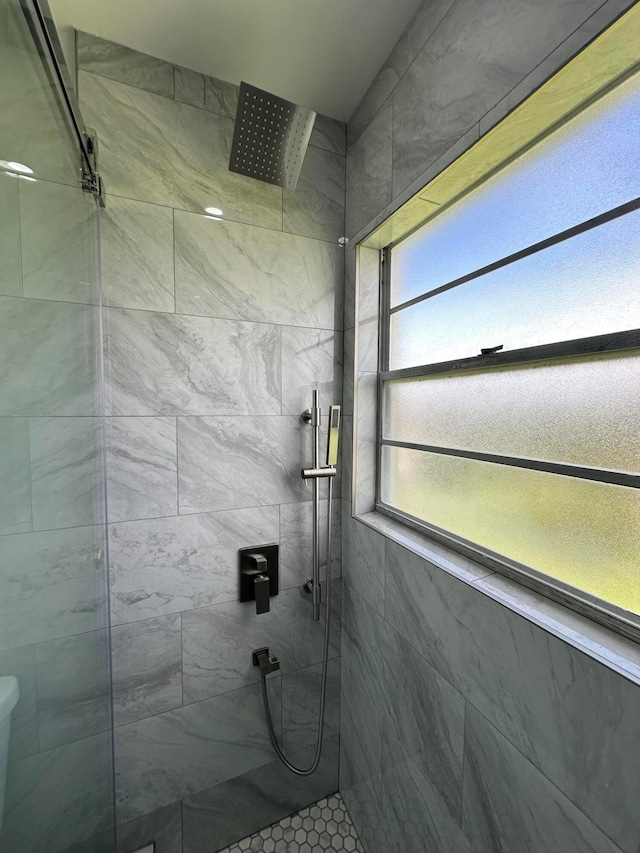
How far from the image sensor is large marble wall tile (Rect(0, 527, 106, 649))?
60 centimetres

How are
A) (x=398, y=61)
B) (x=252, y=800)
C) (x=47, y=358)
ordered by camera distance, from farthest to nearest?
(x=252, y=800)
(x=398, y=61)
(x=47, y=358)

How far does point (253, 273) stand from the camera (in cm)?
122

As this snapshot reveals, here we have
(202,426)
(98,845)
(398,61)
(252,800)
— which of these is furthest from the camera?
(252,800)

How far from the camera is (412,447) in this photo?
1196mm

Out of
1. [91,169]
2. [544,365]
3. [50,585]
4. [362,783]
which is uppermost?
[91,169]

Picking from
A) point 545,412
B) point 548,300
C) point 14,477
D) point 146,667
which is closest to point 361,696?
point 146,667

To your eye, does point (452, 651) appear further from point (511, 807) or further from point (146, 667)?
point (146, 667)

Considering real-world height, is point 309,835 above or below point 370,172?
below

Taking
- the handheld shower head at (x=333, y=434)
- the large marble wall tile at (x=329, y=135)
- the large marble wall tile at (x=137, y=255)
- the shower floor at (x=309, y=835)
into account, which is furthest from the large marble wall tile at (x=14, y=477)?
the shower floor at (x=309, y=835)

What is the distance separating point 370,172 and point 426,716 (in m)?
1.73

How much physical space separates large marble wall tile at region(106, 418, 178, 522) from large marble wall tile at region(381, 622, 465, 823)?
2.85ft

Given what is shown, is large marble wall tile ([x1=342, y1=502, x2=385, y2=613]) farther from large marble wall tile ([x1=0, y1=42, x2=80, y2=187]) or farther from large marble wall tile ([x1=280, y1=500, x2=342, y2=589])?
large marble wall tile ([x1=0, y1=42, x2=80, y2=187])

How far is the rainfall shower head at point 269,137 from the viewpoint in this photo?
3.08 ft

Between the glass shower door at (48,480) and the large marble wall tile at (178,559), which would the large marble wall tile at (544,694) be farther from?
the glass shower door at (48,480)
